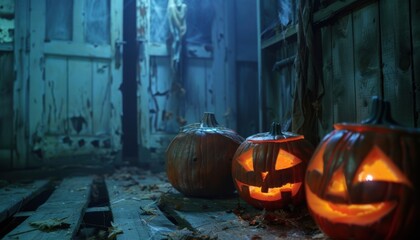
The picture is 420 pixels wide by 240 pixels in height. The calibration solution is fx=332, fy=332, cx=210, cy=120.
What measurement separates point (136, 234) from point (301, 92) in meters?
1.59

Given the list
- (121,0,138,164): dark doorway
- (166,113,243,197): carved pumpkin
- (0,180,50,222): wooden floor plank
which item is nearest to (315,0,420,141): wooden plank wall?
(166,113,243,197): carved pumpkin

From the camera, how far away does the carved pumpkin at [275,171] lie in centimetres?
201

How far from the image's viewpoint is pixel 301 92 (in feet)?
8.45

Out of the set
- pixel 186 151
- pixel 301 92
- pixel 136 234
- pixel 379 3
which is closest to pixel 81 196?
pixel 186 151

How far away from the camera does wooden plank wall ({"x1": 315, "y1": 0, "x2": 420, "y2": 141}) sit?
179 cm

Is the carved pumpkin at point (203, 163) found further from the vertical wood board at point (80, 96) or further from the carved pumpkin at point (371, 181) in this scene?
the vertical wood board at point (80, 96)

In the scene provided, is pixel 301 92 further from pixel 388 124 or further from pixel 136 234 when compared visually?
pixel 136 234

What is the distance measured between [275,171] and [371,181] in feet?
2.35

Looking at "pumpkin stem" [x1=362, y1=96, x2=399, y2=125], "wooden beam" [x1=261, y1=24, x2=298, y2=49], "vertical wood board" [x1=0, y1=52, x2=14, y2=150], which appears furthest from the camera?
"vertical wood board" [x1=0, y1=52, x2=14, y2=150]

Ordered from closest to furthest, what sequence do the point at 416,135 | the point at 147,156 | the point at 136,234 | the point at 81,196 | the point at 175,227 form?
the point at 416,135
the point at 136,234
the point at 175,227
the point at 81,196
the point at 147,156

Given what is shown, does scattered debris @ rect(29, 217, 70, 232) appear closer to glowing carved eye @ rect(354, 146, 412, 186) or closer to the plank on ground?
the plank on ground

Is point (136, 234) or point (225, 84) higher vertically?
point (225, 84)

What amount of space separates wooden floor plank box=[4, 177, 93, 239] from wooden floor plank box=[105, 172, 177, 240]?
228mm

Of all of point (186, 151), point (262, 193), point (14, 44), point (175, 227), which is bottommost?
point (175, 227)
